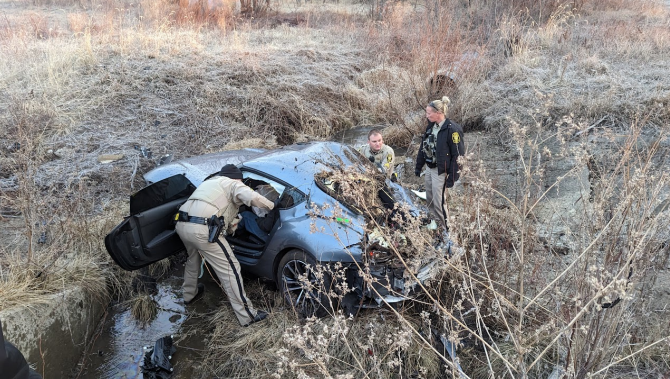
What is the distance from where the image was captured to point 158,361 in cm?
438

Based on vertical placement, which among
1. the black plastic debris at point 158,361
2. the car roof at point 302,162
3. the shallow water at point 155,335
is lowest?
the shallow water at point 155,335

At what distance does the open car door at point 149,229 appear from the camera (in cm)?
464

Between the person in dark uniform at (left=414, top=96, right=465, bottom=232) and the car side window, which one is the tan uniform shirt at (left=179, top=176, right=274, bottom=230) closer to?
the car side window

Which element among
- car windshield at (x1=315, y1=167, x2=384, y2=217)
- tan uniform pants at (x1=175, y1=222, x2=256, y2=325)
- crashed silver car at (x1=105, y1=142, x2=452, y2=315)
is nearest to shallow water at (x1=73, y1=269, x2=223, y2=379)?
tan uniform pants at (x1=175, y1=222, x2=256, y2=325)

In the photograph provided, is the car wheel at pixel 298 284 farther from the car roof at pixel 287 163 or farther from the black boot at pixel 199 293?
the black boot at pixel 199 293

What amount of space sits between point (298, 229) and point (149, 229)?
5.09ft

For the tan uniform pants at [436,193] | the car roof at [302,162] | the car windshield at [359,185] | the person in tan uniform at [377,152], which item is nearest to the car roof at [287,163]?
the car roof at [302,162]

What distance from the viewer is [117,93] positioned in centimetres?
995

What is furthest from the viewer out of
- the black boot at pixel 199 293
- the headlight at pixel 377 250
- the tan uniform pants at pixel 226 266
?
the black boot at pixel 199 293

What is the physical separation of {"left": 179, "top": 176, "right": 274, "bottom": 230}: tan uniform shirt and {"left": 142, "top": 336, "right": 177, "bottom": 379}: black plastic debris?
4.20ft

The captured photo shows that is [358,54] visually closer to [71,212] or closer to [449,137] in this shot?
[449,137]

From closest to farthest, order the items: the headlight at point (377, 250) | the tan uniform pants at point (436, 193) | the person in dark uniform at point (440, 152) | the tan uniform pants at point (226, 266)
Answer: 1. the headlight at point (377, 250)
2. the tan uniform pants at point (226, 266)
3. the person in dark uniform at point (440, 152)
4. the tan uniform pants at point (436, 193)

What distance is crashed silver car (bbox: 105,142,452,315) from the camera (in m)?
4.30

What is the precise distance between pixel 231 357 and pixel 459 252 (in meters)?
2.58
